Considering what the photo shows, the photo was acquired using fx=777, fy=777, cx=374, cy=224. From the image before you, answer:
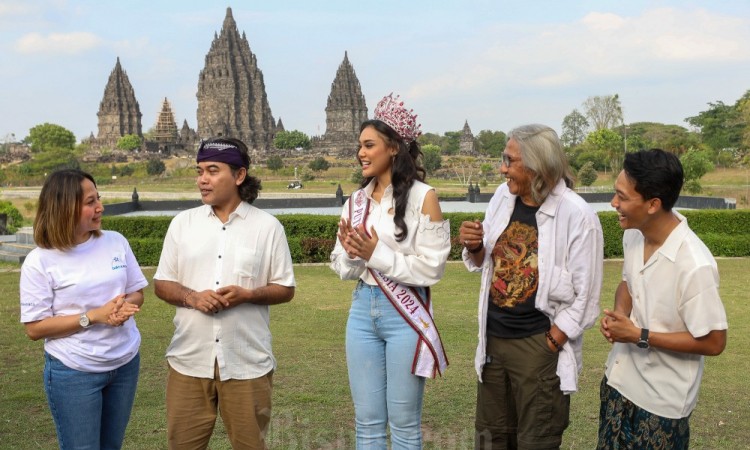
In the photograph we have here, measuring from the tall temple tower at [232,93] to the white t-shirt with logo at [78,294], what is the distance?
81.6 metres

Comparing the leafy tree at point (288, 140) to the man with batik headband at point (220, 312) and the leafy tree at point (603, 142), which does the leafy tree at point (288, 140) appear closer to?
the leafy tree at point (603, 142)

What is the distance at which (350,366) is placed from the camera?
3123 mm

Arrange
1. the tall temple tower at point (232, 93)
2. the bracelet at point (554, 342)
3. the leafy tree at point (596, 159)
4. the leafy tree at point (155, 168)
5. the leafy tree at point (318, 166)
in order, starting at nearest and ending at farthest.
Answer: the bracelet at point (554, 342) < the leafy tree at point (596, 159) < the leafy tree at point (318, 166) < the leafy tree at point (155, 168) < the tall temple tower at point (232, 93)

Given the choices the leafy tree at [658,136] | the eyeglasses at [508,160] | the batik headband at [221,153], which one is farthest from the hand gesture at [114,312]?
the leafy tree at [658,136]

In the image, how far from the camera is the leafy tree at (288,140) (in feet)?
294

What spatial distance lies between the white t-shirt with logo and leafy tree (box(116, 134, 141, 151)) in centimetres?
8945

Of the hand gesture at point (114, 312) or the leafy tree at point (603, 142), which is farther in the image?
the leafy tree at point (603, 142)

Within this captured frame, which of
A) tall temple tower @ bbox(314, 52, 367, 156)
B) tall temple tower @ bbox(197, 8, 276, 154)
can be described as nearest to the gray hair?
tall temple tower @ bbox(197, 8, 276, 154)

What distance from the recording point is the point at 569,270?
2.97 meters

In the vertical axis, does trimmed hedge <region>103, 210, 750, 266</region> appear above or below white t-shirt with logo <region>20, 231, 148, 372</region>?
below

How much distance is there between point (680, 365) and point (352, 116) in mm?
86690

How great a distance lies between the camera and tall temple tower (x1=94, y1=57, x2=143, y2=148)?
308 ft

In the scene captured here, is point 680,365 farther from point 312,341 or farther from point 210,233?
point 312,341

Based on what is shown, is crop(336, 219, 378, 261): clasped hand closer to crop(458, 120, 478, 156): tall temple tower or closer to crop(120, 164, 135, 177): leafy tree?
crop(120, 164, 135, 177): leafy tree
